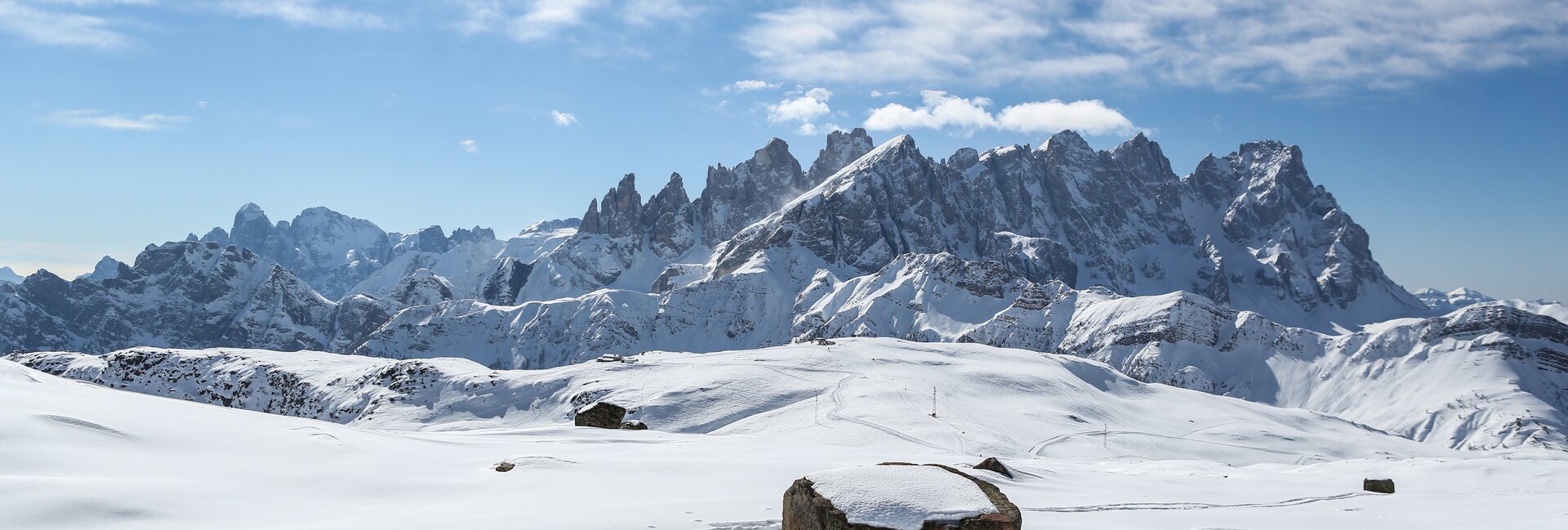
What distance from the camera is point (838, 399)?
105188 millimetres

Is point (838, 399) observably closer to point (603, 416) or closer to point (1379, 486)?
point (603, 416)

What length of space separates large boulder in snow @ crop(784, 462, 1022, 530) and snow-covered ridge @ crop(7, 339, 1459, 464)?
210 feet

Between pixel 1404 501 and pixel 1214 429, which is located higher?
pixel 1404 501

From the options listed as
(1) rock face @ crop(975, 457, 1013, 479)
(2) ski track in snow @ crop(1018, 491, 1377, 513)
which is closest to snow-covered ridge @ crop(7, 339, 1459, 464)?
(1) rock face @ crop(975, 457, 1013, 479)

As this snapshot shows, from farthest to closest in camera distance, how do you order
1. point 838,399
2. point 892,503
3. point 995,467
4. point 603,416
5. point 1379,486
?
point 838,399 → point 603,416 → point 1379,486 → point 995,467 → point 892,503

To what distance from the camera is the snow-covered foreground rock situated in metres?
13.2

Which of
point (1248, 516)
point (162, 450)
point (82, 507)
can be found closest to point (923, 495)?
point (1248, 516)

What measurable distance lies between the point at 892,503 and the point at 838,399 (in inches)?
→ 3696

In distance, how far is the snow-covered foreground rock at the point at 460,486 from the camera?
520 inches

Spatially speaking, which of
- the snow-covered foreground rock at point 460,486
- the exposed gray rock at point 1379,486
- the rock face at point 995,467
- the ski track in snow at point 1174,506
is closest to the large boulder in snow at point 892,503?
the snow-covered foreground rock at point 460,486

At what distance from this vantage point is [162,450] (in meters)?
17.2

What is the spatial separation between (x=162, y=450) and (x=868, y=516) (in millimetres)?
14065

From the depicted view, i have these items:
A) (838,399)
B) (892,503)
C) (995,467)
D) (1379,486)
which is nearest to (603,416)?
(995,467)

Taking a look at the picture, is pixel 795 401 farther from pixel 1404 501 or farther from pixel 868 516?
pixel 868 516
